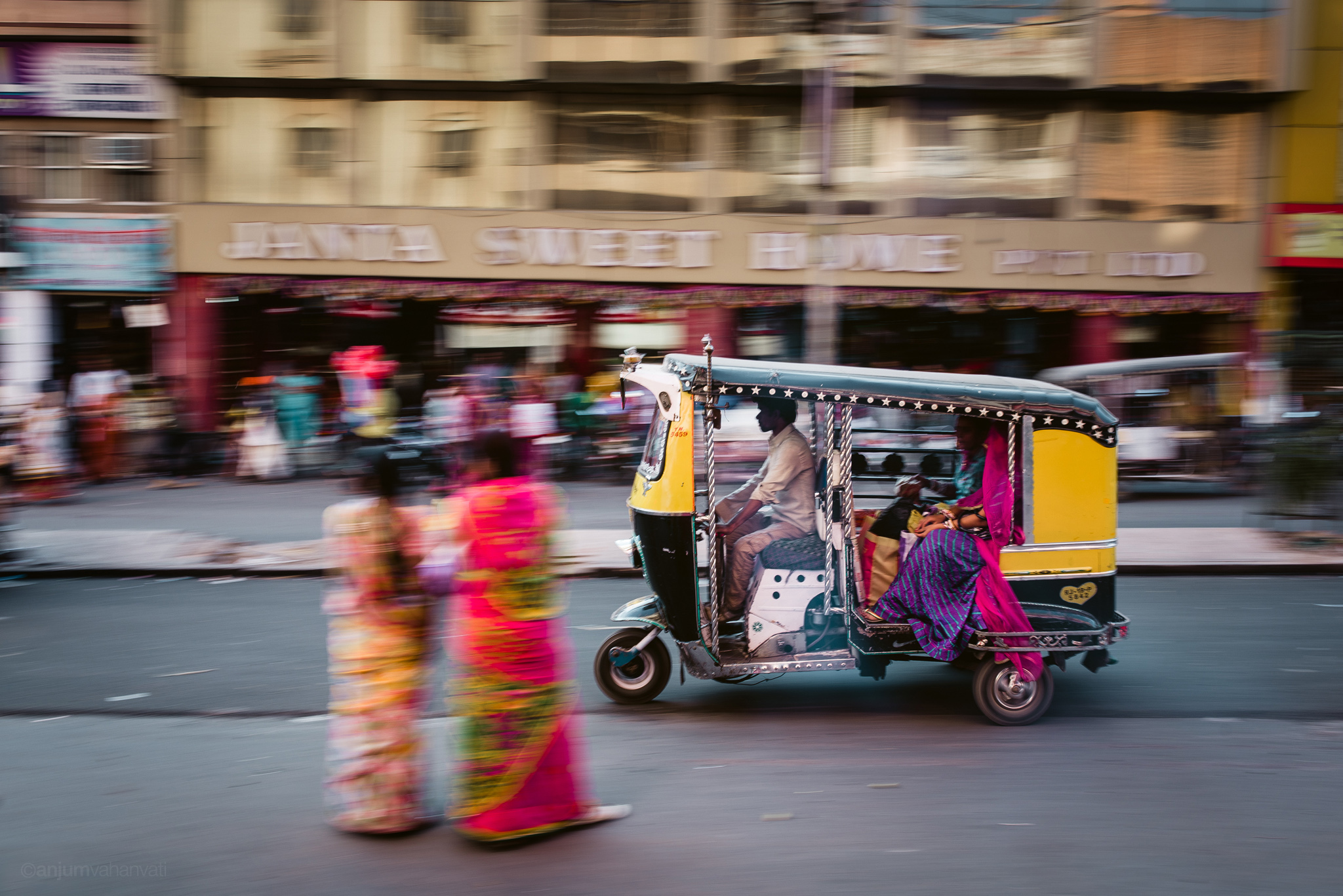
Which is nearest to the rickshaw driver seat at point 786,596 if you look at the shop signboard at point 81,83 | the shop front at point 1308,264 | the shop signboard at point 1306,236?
the shop front at point 1308,264

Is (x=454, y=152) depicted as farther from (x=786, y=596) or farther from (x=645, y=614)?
(x=786, y=596)

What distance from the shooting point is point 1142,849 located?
14.1 feet

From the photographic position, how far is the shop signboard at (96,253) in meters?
19.0

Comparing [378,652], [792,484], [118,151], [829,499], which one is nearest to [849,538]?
[829,499]

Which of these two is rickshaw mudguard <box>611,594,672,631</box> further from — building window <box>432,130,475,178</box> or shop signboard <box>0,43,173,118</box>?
shop signboard <box>0,43,173,118</box>

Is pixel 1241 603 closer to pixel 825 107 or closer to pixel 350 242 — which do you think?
pixel 825 107

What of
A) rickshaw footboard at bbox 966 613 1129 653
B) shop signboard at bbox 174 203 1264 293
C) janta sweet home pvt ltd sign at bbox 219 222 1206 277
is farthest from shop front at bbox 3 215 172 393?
rickshaw footboard at bbox 966 613 1129 653

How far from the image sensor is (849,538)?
231 inches

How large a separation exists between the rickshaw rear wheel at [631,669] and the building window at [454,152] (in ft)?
49.5

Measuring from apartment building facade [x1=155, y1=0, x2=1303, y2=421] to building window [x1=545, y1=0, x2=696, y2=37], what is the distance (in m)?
0.05

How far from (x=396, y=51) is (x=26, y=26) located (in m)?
6.65

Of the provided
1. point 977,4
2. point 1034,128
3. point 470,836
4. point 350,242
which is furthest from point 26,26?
point 470,836

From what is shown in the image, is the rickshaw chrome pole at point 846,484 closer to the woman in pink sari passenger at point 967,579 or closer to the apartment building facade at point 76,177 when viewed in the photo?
the woman in pink sari passenger at point 967,579

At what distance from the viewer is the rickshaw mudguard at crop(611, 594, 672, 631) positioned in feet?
20.0
